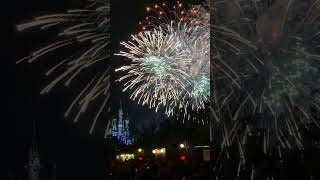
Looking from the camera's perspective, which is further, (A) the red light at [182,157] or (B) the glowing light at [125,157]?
(B) the glowing light at [125,157]

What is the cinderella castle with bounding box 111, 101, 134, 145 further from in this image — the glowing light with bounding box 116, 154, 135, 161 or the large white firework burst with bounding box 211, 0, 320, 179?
the large white firework burst with bounding box 211, 0, 320, 179

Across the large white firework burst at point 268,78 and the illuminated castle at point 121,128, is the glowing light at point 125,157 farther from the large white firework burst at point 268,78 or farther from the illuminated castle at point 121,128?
the large white firework burst at point 268,78

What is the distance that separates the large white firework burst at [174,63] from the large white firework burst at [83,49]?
0.49 ft

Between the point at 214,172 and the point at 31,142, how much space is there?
1.27 m

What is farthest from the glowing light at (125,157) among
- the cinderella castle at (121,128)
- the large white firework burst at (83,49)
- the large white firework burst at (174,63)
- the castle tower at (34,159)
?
the castle tower at (34,159)

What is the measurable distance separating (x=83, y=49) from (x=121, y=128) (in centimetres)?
59

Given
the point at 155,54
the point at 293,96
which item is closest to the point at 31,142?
the point at 155,54

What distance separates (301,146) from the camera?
10.8 feet

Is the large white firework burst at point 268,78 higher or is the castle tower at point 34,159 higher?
the large white firework burst at point 268,78

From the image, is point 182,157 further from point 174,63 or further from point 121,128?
point 174,63

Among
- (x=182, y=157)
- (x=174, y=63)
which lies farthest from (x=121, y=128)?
(x=174, y=63)

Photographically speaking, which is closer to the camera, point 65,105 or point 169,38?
point 65,105

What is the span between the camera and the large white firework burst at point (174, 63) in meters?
3.29

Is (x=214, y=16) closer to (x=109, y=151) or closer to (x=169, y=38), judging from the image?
(x=169, y=38)
